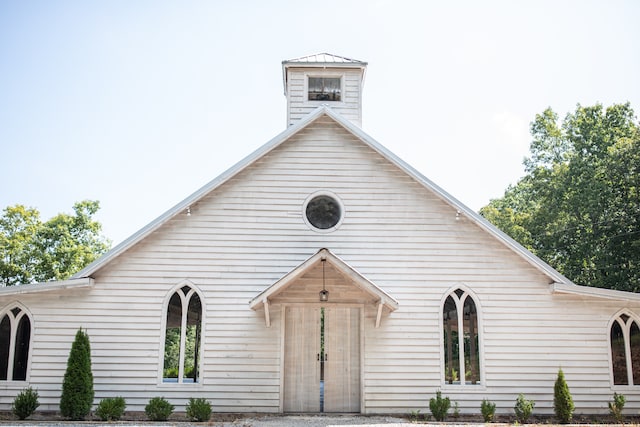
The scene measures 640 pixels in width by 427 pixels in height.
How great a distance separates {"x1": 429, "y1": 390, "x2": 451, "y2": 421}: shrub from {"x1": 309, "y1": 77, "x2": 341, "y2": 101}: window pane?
27.2ft

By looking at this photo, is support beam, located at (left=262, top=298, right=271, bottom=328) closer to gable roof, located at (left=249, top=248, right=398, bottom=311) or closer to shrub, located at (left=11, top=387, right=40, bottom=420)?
gable roof, located at (left=249, top=248, right=398, bottom=311)

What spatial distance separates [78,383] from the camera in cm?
1215

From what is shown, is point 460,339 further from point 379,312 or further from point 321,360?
point 321,360

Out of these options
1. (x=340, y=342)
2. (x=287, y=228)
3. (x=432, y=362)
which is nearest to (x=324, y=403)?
(x=340, y=342)

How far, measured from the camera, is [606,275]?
2425 cm

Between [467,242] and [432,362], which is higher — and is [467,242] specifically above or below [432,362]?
above

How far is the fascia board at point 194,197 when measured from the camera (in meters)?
13.3

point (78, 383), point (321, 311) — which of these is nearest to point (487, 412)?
point (321, 311)

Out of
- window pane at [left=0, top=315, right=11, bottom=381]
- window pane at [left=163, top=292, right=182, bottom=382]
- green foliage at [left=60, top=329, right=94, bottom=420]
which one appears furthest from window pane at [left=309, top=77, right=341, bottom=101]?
window pane at [left=0, top=315, right=11, bottom=381]

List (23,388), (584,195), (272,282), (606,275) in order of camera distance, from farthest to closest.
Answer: (584,195) → (606,275) → (272,282) → (23,388)

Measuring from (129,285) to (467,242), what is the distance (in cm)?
756

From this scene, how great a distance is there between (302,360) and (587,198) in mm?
17010

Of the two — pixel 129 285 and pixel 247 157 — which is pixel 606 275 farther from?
pixel 129 285

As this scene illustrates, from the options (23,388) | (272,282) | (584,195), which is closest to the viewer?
(23,388)
